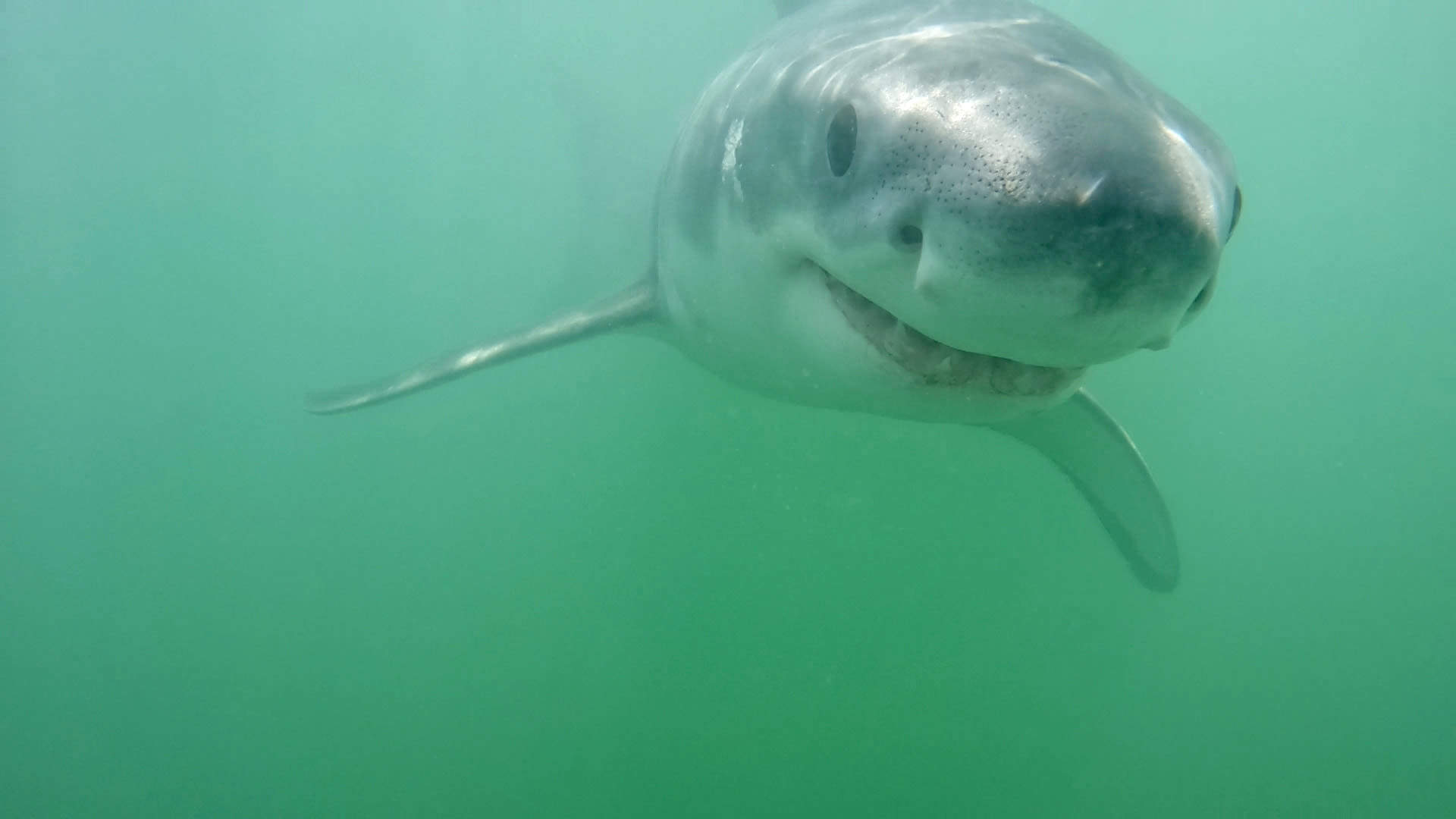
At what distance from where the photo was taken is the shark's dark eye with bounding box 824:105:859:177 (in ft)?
6.12

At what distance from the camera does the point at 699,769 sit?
10727mm

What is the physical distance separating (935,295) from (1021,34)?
3.61 feet

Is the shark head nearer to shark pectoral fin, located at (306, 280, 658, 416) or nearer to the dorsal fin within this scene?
shark pectoral fin, located at (306, 280, 658, 416)

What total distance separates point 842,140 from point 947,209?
0.53 metres

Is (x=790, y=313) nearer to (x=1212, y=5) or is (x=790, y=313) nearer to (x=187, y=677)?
(x=187, y=677)

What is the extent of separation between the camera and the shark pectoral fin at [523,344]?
426 centimetres

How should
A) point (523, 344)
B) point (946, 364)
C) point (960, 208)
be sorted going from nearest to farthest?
point (960, 208) < point (946, 364) < point (523, 344)

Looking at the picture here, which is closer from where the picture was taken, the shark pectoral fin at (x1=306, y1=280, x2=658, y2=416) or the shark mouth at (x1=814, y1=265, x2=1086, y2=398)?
the shark mouth at (x1=814, y1=265, x2=1086, y2=398)

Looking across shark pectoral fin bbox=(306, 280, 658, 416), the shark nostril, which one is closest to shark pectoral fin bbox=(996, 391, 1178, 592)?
shark pectoral fin bbox=(306, 280, 658, 416)

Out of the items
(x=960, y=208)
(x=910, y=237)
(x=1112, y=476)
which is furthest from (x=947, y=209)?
(x=1112, y=476)

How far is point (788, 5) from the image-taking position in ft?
18.9

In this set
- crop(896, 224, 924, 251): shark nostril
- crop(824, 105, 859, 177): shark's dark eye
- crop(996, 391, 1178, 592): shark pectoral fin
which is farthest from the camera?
crop(996, 391, 1178, 592): shark pectoral fin

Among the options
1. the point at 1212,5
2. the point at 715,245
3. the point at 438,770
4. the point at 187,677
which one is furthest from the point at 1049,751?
the point at 1212,5

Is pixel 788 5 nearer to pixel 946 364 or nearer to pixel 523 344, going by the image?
pixel 523 344
